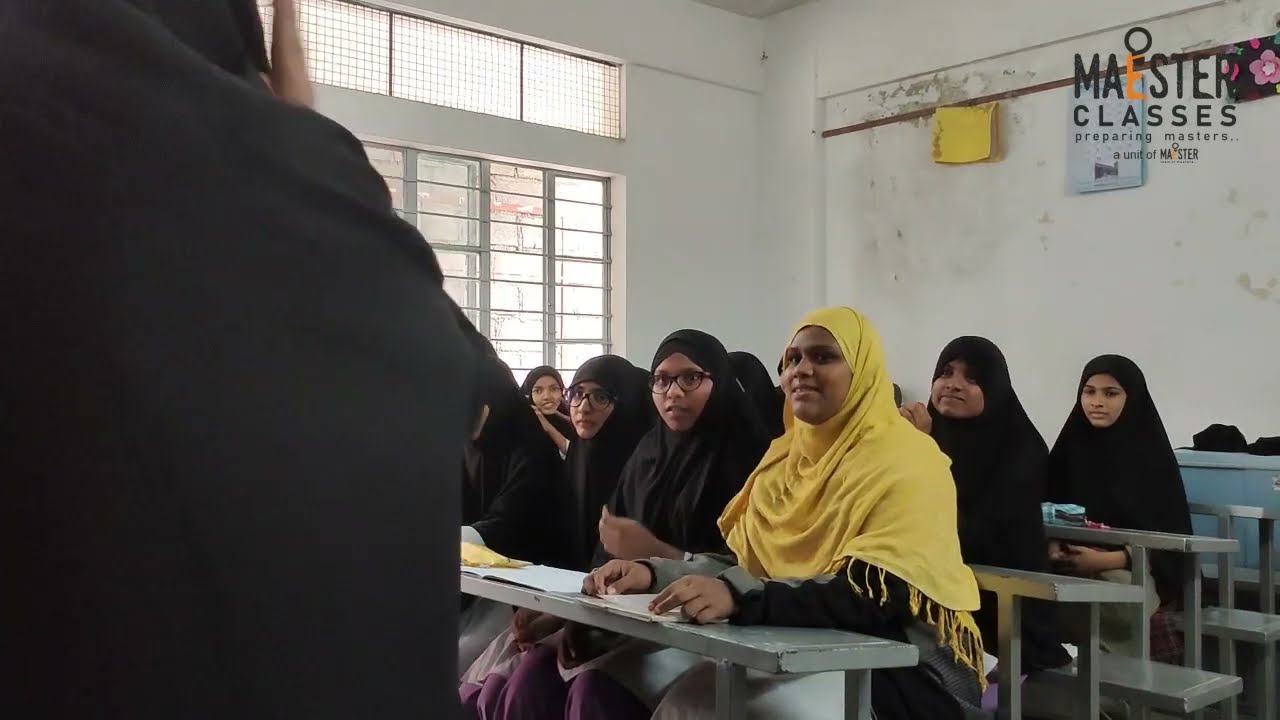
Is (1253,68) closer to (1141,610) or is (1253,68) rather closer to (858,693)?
(1141,610)

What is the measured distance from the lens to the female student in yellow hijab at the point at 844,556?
1599mm

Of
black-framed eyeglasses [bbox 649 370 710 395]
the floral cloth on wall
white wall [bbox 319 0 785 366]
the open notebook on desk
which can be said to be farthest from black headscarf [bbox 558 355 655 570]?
the floral cloth on wall

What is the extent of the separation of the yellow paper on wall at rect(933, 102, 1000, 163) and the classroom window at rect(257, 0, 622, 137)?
1715 millimetres

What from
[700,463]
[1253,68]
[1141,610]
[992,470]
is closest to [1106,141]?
[1253,68]

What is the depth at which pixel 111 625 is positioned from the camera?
0.53m

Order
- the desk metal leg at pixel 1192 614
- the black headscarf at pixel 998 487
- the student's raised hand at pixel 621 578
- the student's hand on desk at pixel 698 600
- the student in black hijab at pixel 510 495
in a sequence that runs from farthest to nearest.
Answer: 1. the student in black hijab at pixel 510 495
2. the desk metal leg at pixel 1192 614
3. the black headscarf at pixel 998 487
4. the student's raised hand at pixel 621 578
5. the student's hand on desk at pixel 698 600

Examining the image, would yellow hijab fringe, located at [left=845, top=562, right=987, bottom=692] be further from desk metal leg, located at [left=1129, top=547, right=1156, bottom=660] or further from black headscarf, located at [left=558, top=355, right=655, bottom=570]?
black headscarf, located at [left=558, top=355, right=655, bottom=570]

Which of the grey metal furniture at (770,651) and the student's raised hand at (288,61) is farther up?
the student's raised hand at (288,61)

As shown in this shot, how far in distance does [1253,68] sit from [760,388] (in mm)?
2508

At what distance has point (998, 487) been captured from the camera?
274 cm

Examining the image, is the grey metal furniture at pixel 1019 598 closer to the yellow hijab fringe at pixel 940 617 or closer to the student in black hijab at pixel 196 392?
the yellow hijab fringe at pixel 940 617

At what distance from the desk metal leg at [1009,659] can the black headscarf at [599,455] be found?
121 cm

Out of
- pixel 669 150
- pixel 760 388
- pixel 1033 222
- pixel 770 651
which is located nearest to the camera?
pixel 770 651

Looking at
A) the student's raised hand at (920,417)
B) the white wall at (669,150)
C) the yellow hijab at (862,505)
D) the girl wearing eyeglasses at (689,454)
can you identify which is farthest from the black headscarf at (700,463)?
the white wall at (669,150)
